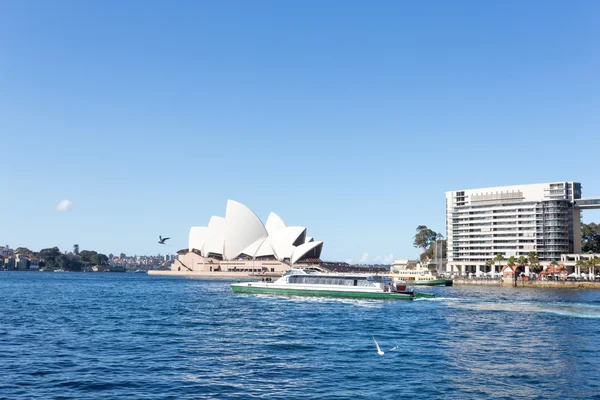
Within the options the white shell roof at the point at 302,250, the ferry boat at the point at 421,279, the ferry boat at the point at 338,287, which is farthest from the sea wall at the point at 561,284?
the white shell roof at the point at 302,250

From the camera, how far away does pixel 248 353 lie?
102ft

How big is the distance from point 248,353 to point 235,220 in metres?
163

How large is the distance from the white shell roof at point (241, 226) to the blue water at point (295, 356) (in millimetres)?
135612

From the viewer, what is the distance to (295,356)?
29.9m

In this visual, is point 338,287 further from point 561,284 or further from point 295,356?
point 561,284

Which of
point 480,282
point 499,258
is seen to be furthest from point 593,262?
point 499,258

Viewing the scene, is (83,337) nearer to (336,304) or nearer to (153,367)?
(153,367)

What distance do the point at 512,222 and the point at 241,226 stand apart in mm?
85216

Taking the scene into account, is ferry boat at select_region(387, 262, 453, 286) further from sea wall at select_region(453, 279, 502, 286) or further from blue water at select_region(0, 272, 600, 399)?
blue water at select_region(0, 272, 600, 399)

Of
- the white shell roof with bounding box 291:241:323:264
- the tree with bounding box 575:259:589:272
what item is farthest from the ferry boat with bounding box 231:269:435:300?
the white shell roof with bounding box 291:241:323:264

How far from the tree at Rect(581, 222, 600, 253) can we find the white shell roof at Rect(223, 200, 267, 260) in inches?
3946

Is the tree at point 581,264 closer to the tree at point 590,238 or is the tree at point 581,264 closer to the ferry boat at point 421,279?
the ferry boat at point 421,279

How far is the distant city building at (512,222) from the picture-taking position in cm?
16250

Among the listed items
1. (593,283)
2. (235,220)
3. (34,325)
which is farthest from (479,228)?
(34,325)
